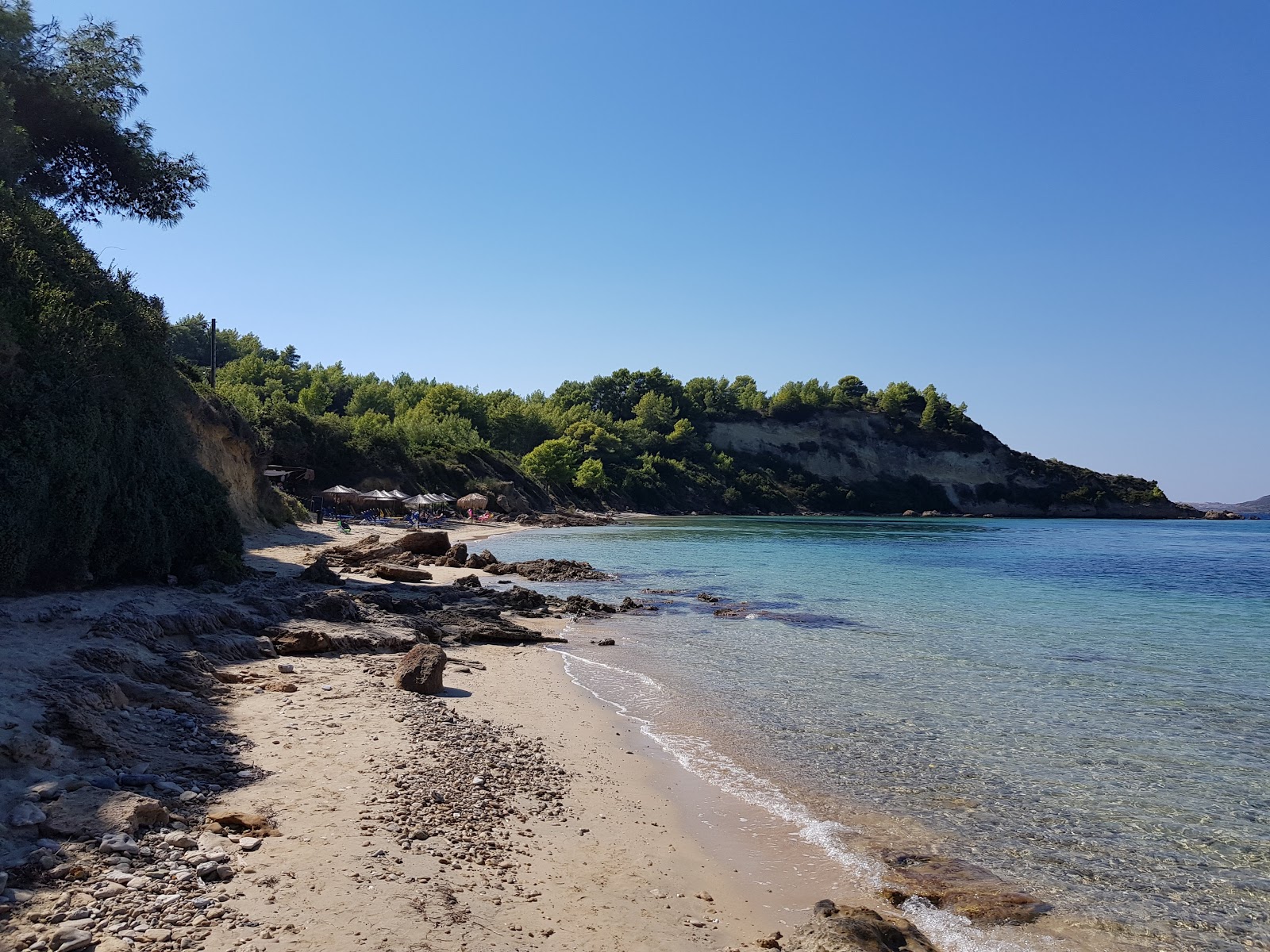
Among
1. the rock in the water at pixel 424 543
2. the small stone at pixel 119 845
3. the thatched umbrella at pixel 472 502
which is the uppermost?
the thatched umbrella at pixel 472 502

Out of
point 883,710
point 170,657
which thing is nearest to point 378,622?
point 170,657

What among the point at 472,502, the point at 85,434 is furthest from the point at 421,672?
the point at 472,502

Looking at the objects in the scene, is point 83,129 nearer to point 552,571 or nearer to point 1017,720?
point 552,571

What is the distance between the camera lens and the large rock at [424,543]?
28.3m

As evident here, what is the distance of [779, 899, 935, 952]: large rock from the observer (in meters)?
4.39

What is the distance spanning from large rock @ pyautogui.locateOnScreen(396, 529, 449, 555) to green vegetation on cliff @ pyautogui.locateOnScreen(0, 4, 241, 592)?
468 inches

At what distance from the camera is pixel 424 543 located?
28547 mm

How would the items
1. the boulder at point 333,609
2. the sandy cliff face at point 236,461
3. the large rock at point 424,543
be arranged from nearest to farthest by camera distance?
the boulder at point 333,609 → the sandy cliff face at point 236,461 → the large rock at point 424,543

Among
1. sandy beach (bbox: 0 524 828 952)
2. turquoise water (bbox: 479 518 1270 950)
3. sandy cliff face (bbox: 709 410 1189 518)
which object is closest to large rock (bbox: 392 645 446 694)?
sandy beach (bbox: 0 524 828 952)

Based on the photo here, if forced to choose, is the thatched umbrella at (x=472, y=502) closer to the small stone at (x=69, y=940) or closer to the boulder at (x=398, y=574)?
the boulder at (x=398, y=574)

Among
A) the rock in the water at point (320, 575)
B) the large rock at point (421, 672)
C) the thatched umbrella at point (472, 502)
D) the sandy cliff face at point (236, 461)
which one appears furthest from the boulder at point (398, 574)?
the thatched umbrella at point (472, 502)

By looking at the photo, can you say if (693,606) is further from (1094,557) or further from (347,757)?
(1094,557)

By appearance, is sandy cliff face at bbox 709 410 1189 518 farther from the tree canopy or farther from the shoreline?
the shoreline

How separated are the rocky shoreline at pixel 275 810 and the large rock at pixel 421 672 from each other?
0.04 metres
